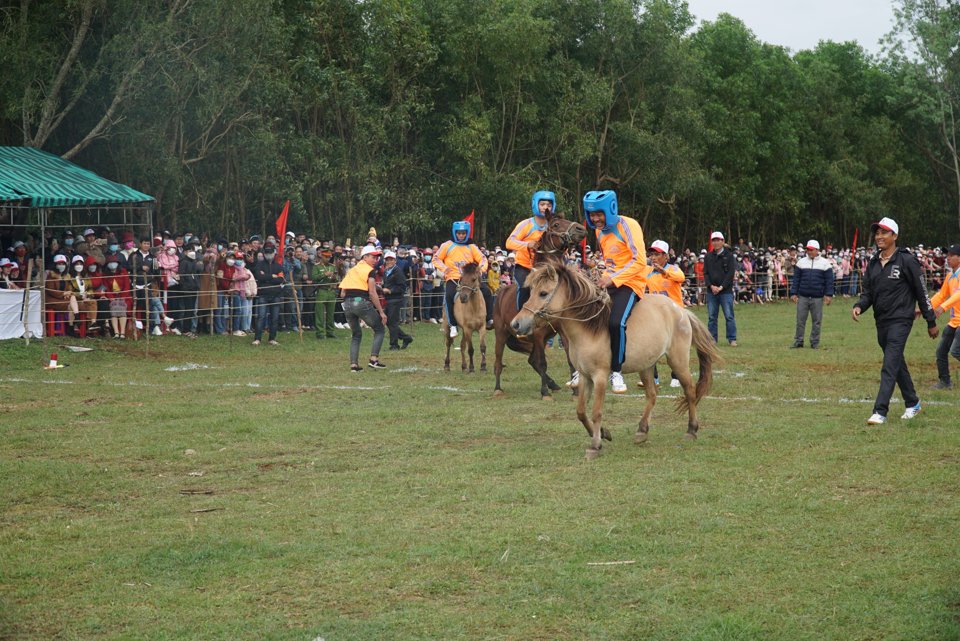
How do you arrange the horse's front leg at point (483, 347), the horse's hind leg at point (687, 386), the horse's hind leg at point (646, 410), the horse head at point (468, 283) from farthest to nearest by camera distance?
the horse's front leg at point (483, 347), the horse head at point (468, 283), the horse's hind leg at point (687, 386), the horse's hind leg at point (646, 410)

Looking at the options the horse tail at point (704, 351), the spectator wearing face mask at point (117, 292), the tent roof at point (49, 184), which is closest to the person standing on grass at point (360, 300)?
the spectator wearing face mask at point (117, 292)

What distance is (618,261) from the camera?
11.1 meters

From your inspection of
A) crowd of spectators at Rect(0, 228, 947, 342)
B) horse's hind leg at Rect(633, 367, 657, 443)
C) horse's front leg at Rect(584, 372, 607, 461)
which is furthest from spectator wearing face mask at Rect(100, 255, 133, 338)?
horse's front leg at Rect(584, 372, 607, 461)

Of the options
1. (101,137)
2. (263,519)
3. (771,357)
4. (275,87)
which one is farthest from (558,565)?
(275,87)

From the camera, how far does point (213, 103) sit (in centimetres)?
2934

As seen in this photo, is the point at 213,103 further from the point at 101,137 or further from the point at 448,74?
the point at 448,74

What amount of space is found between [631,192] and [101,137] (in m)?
29.4

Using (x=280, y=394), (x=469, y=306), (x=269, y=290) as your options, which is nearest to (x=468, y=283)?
(x=469, y=306)

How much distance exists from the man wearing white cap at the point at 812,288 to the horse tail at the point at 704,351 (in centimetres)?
1133

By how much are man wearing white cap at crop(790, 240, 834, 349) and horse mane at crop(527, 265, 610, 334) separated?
1272 cm

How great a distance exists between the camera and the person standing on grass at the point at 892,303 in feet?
38.8

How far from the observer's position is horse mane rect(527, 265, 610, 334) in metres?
10.4

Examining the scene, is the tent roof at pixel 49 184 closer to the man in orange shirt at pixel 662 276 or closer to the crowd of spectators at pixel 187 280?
the crowd of spectators at pixel 187 280

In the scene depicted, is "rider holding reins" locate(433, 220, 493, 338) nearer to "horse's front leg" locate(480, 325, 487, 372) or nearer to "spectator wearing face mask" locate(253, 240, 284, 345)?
"horse's front leg" locate(480, 325, 487, 372)
